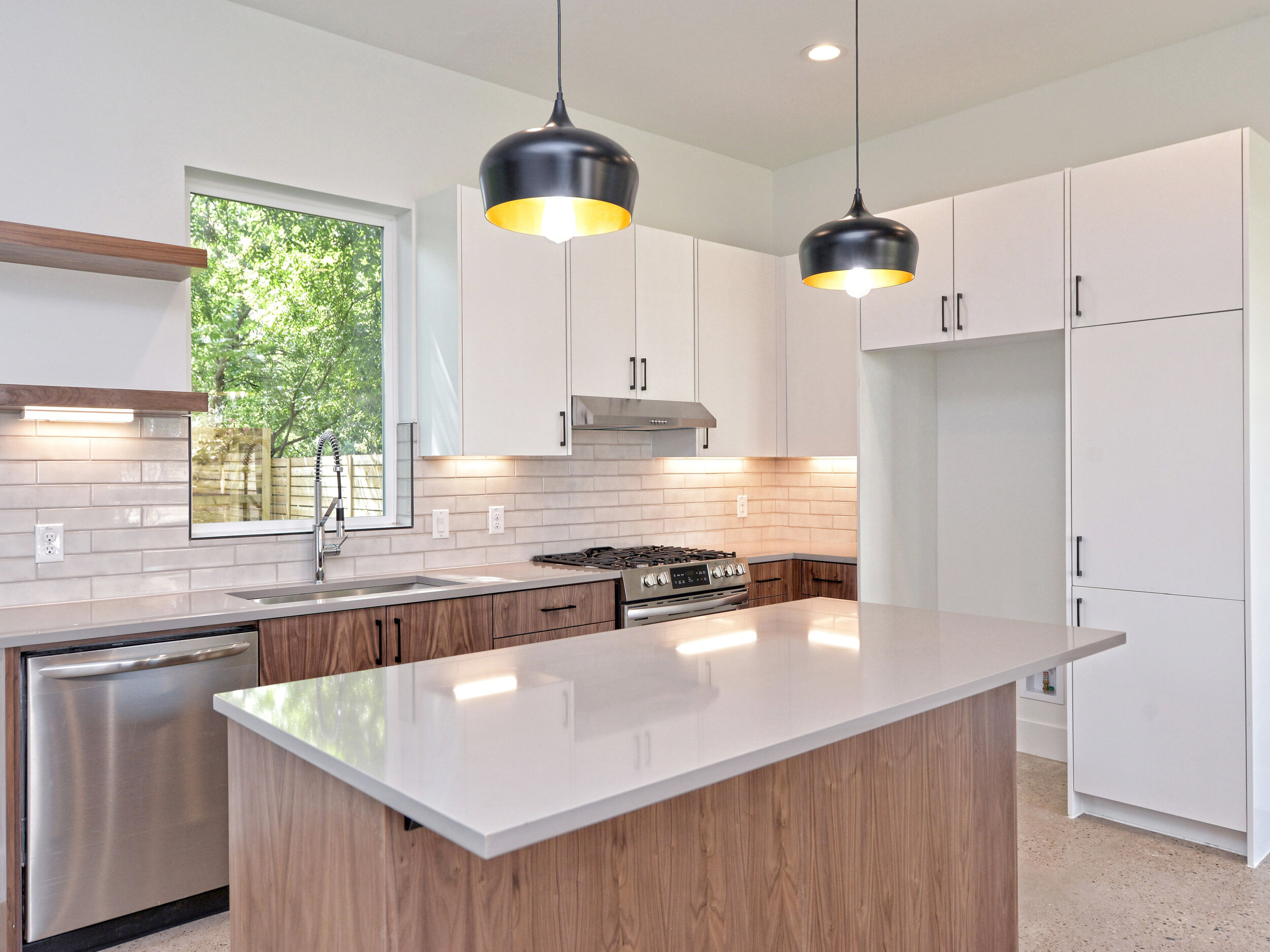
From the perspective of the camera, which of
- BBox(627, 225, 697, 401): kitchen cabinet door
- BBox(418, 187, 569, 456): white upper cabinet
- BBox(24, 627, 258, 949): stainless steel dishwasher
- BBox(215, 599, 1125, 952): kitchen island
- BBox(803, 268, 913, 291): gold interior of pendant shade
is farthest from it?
BBox(627, 225, 697, 401): kitchen cabinet door

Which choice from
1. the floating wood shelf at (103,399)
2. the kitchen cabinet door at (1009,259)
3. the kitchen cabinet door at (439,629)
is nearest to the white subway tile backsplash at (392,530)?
the floating wood shelf at (103,399)

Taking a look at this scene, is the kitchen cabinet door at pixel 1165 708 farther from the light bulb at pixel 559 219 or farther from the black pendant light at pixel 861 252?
the light bulb at pixel 559 219

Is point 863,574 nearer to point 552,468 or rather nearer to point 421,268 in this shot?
point 552,468

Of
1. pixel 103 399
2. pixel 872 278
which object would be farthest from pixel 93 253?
pixel 872 278

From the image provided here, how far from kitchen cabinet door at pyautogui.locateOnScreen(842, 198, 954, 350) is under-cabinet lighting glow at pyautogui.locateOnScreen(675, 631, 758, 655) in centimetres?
211

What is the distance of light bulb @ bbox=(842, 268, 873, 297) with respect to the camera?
226 cm

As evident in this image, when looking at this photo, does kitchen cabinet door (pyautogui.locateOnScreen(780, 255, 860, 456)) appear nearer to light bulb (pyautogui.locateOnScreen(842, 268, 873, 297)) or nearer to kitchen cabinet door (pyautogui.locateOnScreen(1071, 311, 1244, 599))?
kitchen cabinet door (pyautogui.locateOnScreen(1071, 311, 1244, 599))

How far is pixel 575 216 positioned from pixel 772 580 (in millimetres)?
2941

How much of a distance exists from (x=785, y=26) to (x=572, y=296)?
132 centimetres

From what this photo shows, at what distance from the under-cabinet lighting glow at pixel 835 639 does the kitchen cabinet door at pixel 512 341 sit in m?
1.66

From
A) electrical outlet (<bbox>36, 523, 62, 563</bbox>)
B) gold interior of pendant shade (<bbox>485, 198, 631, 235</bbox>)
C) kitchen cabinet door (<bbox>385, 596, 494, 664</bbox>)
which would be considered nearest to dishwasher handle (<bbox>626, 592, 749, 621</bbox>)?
kitchen cabinet door (<bbox>385, 596, 494, 664</bbox>)

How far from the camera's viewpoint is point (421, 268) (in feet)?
12.1

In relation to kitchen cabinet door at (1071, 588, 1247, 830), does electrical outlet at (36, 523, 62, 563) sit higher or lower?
higher

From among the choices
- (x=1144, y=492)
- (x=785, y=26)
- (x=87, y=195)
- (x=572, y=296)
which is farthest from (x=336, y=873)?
(x=785, y=26)
